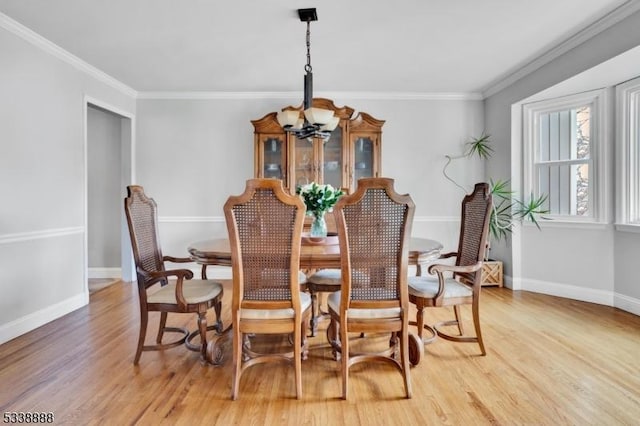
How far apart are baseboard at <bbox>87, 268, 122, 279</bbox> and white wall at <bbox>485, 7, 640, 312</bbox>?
4942mm

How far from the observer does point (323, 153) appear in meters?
4.18

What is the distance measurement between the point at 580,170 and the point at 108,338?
15.1 feet

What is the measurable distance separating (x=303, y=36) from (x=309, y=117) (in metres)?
0.83

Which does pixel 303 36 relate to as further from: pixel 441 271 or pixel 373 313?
pixel 373 313

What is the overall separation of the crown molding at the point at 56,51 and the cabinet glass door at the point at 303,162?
217cm

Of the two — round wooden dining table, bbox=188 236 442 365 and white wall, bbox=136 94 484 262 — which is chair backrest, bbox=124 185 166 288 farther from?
white wall, bbox=136 94 484 262

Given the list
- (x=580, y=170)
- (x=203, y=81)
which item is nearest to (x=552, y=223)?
(x=580, y=170)

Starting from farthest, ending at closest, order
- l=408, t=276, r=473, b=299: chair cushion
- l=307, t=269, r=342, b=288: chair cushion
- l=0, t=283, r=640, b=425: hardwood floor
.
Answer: l=307, t=269, r=342, b=288: chair cushion → l=408, t=276, r=473, b=299: chair cushion → l=0, t=283, r=640, b=425: hardwood floor

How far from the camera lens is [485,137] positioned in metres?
4.43

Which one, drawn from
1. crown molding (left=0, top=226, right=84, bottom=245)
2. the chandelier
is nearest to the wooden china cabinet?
the chandelier

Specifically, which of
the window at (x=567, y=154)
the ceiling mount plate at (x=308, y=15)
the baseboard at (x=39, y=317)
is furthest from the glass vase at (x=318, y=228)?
the window at (x=567, y=154)

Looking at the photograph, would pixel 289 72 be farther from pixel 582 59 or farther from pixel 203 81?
pixel 582 59

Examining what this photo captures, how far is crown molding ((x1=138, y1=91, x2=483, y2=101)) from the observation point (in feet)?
14.7

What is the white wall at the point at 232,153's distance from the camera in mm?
4516
